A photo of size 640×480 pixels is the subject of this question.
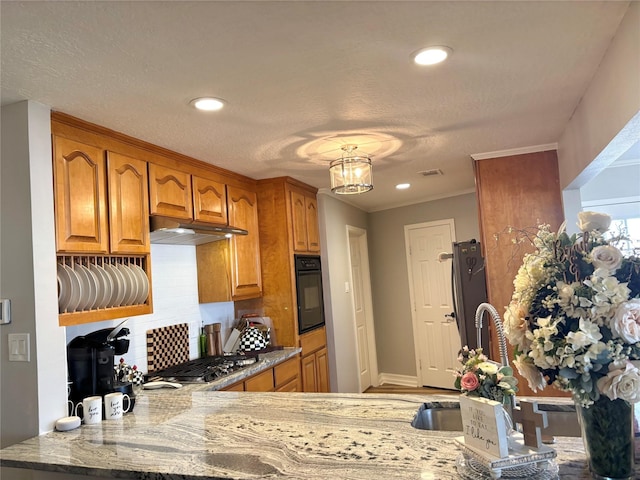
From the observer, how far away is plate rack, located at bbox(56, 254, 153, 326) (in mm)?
2154

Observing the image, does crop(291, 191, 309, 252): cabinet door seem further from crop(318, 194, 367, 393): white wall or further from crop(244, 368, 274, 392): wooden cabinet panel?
crop(244, 368, 274, 392): wooden cabinet panel

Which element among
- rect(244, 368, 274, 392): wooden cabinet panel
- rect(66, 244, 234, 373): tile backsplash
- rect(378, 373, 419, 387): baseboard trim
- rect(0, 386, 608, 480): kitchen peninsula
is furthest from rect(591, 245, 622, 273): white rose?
rect(378, 373, 419, 387): baseboard trim

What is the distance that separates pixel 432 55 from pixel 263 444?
162cm

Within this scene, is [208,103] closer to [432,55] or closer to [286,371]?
[432,55]

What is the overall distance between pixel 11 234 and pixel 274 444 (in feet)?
4.79

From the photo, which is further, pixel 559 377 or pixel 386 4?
pixel 386 4

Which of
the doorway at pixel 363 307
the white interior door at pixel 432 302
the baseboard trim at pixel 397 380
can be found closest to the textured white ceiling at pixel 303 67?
the white interior door at pixel 432 302

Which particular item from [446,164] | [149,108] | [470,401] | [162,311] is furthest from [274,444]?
[446,164]

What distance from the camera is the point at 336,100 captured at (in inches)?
89.3

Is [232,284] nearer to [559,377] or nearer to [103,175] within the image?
[103,175]

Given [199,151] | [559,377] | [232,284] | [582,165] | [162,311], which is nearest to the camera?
[559,377]

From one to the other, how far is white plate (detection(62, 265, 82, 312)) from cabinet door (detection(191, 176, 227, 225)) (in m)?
1.07

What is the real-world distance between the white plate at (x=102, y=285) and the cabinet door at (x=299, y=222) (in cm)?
185

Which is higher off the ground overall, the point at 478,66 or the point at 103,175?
the point at 478,66
